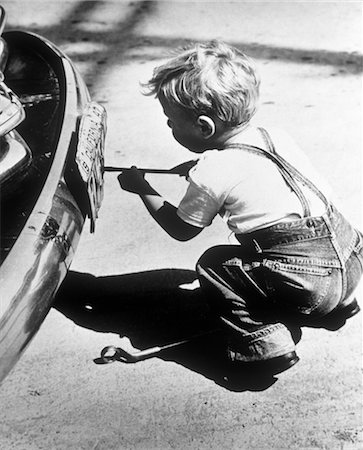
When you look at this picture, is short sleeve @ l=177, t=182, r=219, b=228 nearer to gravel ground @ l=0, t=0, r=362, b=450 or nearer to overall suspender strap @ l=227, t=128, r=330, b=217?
overall suspender strap @ l=227, t=128, r=330, b=217

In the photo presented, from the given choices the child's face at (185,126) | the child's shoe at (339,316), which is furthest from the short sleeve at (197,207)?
the child's shoe at (339,316)

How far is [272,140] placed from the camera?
94.0 inches

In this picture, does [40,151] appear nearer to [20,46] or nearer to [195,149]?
[195,149]

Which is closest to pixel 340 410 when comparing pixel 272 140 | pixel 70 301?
pixel 272 140

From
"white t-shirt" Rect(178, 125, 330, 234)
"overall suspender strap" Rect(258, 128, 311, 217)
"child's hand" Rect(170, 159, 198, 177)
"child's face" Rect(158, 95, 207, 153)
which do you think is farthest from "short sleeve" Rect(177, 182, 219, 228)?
"child's hand" Rect(170, 159, 198, 177)

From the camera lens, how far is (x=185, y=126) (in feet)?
7.76

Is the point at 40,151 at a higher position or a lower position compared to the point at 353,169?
higher

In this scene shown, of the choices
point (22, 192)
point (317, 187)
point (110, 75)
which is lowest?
point (110, 75)

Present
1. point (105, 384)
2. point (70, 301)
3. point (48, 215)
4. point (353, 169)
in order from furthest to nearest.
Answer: point (353, 169)
point (70, 301)
point (105, 384)
point (48, 215)

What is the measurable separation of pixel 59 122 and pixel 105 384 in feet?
2.90

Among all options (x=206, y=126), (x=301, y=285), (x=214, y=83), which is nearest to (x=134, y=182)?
(x=206, y=126)

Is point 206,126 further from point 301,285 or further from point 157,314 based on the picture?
point 157,314

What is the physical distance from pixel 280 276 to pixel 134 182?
0.60m

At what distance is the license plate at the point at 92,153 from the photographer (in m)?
2.29
